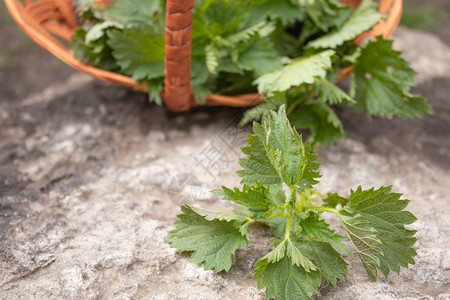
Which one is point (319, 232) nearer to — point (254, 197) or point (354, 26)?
point (254, 197)

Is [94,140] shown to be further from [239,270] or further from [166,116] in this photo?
[239,270]

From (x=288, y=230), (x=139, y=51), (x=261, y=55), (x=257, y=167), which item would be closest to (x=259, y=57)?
(x=261, y=55)

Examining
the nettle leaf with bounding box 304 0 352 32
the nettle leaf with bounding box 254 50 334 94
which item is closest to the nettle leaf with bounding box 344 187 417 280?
the nettle leaf with bounding box 254 50 334 94

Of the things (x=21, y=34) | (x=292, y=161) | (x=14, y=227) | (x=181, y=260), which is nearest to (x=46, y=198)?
(x=14, y=227)

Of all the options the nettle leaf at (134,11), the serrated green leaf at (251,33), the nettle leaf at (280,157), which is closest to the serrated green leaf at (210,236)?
the nettle leaf at (280,157)

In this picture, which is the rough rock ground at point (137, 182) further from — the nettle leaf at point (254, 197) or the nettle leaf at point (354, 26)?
the nettle leaf at point (354, 26)

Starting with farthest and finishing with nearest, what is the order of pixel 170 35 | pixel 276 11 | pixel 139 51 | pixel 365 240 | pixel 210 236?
pixel 276 11
pixel 139 51
pixel 170 35
pixel 210 236
pixel 365 240
